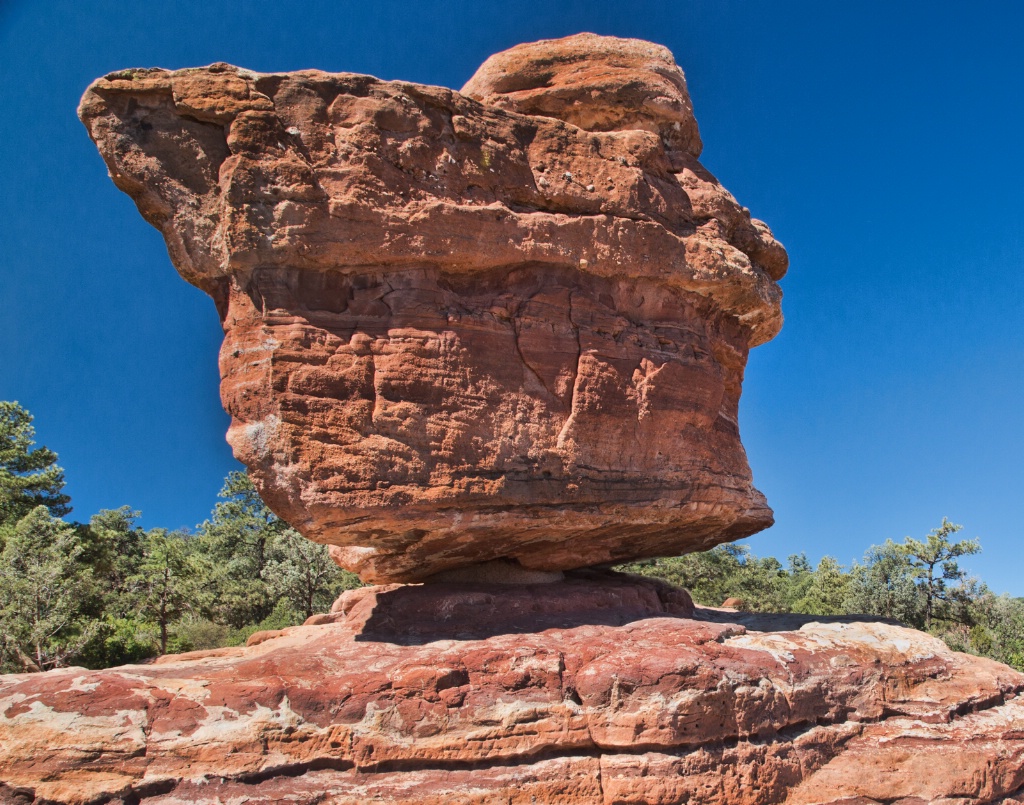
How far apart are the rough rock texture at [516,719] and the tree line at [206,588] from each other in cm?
729

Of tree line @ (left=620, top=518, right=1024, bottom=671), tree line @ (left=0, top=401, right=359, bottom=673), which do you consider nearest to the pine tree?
tree line @ (left=0, top=401, right=359, bottom=673)

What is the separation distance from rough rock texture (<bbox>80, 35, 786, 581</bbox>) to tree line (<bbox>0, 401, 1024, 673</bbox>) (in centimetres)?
810

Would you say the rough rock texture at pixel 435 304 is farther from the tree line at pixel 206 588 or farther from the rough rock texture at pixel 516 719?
the tree line at pixel 206 588

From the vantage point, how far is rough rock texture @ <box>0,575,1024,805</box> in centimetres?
743

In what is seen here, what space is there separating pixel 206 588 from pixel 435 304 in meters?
19.3

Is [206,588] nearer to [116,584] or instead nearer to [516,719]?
[116,584]

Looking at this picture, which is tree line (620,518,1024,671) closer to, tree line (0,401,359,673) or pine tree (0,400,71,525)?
tree line (0,401,359,673)

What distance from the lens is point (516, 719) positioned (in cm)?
807

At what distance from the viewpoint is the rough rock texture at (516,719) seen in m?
7.43

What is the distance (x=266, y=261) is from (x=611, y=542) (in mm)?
5904

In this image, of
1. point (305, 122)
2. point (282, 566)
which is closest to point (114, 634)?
point (282, 566)

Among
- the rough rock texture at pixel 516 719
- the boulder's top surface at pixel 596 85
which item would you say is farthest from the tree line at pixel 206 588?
the boulder's top surface at pixel 596 85

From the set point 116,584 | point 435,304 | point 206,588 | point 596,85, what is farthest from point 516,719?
point 116,584

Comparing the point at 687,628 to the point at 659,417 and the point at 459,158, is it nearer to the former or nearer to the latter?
the point at 659,417
